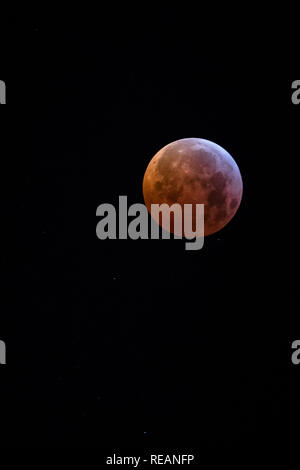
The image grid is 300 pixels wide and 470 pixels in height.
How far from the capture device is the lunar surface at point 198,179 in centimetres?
642

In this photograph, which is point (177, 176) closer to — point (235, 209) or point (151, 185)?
point (151, 185)

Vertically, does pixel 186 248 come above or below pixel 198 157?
below

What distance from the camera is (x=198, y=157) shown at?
651 centimetres

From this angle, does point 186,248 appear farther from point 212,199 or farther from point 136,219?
point 212,199

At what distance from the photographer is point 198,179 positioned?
252 inches

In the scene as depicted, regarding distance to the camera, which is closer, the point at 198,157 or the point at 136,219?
the point at 198,157

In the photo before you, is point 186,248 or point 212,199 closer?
point 212,199

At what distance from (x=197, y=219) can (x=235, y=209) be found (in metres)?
0.57

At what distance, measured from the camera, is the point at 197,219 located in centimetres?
654

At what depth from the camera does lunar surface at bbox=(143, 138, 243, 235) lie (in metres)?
6.42

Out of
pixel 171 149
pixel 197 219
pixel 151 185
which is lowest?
pixel 197 219

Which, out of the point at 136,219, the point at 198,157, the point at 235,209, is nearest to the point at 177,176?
the point at 198,157

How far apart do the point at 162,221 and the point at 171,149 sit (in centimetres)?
88

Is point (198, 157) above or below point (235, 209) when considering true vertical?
above
